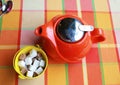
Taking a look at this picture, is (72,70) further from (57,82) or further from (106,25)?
(106,25)

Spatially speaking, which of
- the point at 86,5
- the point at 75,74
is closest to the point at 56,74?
the point at 75,74

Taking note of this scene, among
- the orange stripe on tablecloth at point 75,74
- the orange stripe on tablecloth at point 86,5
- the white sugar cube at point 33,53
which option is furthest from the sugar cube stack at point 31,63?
the orange stripe on tablecloth at point 86,5

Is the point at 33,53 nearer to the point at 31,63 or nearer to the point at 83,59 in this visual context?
the point at 31,63

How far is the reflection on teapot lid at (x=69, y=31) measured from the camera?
70 cm

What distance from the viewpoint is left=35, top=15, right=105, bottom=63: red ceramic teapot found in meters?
0.70

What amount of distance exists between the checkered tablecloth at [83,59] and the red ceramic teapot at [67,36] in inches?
2.7

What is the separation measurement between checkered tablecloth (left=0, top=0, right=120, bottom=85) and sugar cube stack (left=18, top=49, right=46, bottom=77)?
0.15 ft

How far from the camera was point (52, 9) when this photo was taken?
89 cm

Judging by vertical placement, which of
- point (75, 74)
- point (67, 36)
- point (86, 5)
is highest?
point (86, 5)

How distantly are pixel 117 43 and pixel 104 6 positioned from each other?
166 mm

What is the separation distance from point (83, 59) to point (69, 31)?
148 millimetres

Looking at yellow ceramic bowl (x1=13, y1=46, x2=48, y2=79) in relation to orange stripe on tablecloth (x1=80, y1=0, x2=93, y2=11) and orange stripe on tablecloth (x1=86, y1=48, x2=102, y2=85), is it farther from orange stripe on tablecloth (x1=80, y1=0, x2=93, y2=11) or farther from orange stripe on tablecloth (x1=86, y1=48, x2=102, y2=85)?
orange stripe on tablecloth (x1=80, y1=0, x2=93, y2=11)

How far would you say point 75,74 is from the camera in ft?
2.56

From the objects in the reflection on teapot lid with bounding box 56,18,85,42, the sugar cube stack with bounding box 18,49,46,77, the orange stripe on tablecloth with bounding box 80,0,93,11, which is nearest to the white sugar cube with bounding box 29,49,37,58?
the sugar cube stack with bounding box 18,49,46,77
